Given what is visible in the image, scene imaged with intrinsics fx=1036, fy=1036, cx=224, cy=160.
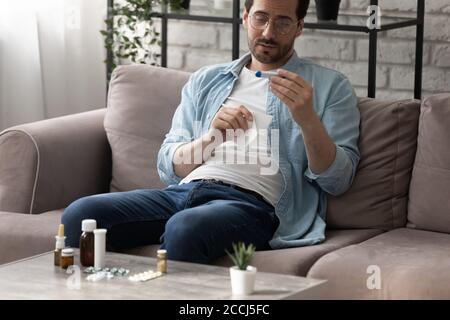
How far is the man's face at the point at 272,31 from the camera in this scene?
2.99 m

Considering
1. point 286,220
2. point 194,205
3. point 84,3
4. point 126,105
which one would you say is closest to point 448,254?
point 286,220

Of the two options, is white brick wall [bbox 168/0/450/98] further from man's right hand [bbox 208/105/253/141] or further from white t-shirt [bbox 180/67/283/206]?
man's right hand [bbox 208/105/253/141]

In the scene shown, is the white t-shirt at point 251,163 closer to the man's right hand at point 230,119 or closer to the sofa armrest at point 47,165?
the man's right hand at point 230,119

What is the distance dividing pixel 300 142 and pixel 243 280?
0.86 m

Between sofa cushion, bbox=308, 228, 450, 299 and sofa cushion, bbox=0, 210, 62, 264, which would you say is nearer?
sofa cushion, bbox=308, 228, 450, 299

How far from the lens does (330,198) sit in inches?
119

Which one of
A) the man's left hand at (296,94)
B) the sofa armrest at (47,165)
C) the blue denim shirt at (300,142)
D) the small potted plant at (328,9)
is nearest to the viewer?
the man's left hand at (296,94)

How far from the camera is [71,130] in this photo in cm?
328

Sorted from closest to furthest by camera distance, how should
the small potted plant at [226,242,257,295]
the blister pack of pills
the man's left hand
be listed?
the small potted plant at [226,242,257,295], the blister pack of pills, the man's left hand

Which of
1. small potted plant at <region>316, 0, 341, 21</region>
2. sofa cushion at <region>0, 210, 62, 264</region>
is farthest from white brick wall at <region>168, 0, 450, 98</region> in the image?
sofa cushion at <region>0, 210, 62, 264</region>

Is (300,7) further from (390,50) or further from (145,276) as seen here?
(145,276)

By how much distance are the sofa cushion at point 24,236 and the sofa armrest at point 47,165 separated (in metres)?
0.14

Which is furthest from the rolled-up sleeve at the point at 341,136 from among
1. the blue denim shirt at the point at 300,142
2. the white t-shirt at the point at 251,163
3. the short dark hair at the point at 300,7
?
the short dark hair at the point at 300,7

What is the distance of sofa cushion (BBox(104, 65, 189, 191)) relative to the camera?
330 centimetres
